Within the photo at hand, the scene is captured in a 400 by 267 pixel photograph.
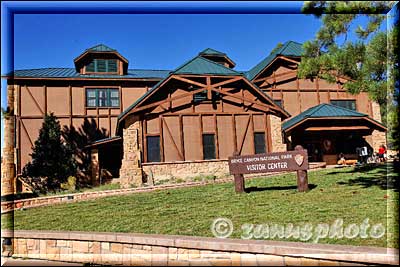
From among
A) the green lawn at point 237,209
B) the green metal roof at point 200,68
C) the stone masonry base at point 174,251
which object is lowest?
the stone masonry base at point 174,251

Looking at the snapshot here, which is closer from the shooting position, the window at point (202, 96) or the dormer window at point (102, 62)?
the window at point (202, 96)

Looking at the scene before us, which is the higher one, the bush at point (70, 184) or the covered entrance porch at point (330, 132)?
the covered entrance porch at point (330, 132)

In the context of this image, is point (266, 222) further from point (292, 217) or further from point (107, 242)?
point (107, 242)

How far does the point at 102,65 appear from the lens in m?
20.2

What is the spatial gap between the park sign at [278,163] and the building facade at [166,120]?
6334 mm

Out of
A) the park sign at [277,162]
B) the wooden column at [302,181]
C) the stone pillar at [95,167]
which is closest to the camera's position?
the park sign at [277,162]

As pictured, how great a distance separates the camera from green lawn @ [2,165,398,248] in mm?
7074

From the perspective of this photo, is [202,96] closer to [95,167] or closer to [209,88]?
[209,88]

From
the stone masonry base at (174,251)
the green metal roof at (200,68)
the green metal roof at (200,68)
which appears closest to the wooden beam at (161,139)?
the green metal roof at (200,68)

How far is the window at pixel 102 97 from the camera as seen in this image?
18766 mm

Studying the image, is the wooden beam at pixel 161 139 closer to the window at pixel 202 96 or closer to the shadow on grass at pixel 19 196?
the window at pixel 202 96

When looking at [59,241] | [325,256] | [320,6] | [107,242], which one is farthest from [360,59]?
[59,241]

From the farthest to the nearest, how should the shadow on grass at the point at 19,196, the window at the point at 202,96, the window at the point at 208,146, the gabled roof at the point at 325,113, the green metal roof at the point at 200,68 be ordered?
the gabled roof at the point at 325,113
the window at the point at 202,96
the window at the point at 208,146
the green metal roof at the point at 200,68
the shadow on grass at the point at 19,196

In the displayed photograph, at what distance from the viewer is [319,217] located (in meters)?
7.18
